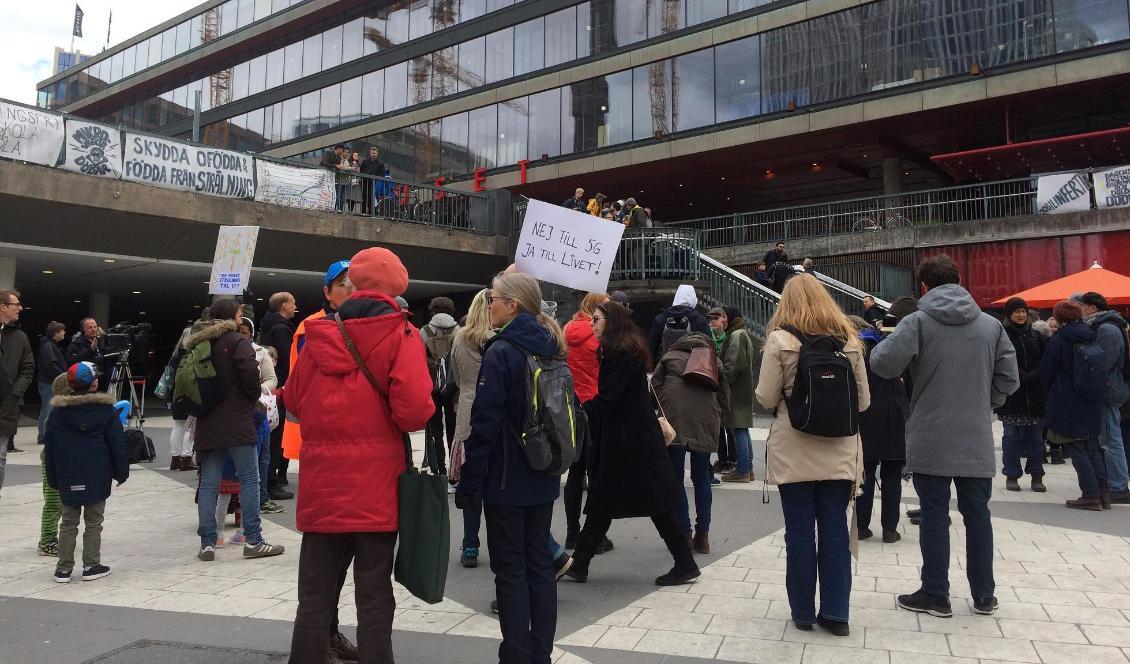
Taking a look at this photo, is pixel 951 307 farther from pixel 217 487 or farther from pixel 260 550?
pixel 217 487

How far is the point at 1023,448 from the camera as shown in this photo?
8.40 meters

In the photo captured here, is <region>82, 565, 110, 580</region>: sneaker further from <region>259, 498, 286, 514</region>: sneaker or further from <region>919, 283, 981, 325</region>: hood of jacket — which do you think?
<region>919, 283, 981, 325</region>: hood of jacket

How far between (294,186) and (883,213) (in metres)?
16.1

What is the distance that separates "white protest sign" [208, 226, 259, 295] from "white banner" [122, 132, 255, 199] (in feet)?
25.2

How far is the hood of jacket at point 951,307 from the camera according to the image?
454 centimetres

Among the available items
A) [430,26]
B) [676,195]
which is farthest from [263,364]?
[430,26]

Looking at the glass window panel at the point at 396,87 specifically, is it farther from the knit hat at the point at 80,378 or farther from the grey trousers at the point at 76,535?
the grey trousers at the point at 76,535

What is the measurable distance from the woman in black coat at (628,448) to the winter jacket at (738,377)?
12.0 feet

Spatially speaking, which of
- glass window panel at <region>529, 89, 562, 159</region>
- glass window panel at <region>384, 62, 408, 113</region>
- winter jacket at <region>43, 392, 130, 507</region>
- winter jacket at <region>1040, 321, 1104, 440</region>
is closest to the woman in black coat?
winter jacket at <region>43, 392, 130, 507</region>

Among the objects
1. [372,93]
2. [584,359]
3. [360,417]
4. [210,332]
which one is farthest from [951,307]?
[372,93]

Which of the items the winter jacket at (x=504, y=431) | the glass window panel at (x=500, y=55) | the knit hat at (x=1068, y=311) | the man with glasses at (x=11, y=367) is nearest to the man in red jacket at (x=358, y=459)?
the winter jacket at (x=504, y=431)

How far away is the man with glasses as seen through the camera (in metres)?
6.97

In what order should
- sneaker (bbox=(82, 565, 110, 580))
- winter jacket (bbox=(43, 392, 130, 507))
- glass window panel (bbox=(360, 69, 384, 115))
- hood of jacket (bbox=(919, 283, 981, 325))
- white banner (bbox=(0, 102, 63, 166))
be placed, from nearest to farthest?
hood of jacket (bbox=(919, 283, 981, 325)) → winter jacket (bbox=(43, 392, 130, 507)) → sneaker (bbox=(82, 565, 110, 580)) → white banner (bbox=(0, 102, 63, 166)) → glass window panel (bbox=(360, 69, 384, 115))

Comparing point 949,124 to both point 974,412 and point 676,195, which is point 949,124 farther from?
point 974,412
